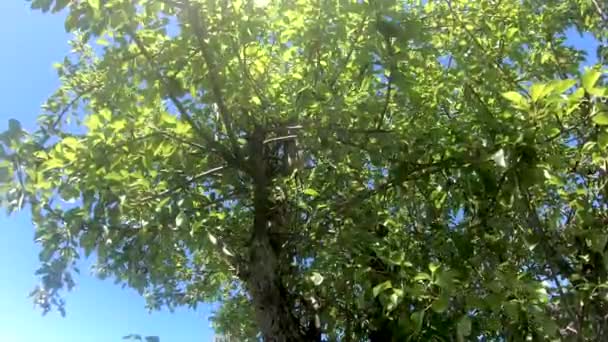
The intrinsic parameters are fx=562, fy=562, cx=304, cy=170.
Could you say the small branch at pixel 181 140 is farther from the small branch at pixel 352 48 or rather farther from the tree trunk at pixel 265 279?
the small branch at pixel 352 48

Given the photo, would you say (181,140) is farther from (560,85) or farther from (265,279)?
(560,85)

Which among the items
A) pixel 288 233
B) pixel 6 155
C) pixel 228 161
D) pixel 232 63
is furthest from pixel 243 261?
pixel 6 155

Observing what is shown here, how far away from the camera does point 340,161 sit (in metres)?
4.43

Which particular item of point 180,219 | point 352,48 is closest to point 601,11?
point 352,48

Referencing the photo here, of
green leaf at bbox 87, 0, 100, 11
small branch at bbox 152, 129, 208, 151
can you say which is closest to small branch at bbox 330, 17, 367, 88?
small branch at bbox 152, 129, 208, 151

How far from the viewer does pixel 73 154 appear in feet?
12.1

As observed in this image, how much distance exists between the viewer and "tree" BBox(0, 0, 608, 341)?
350cm

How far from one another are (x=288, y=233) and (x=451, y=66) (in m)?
2.03

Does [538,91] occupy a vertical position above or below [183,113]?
below

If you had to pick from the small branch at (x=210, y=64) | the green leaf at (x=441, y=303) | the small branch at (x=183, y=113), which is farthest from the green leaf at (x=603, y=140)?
the small branch at (x=183, y=113)

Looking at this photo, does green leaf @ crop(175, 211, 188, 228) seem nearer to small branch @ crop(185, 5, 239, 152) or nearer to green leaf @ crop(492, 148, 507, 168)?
small branch @ crop(185, 5, 239, 152)

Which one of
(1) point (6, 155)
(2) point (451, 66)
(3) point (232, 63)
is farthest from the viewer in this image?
(2) point (451, 66)

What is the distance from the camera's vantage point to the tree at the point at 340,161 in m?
3.50

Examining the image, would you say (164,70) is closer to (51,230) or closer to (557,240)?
(51,230)
